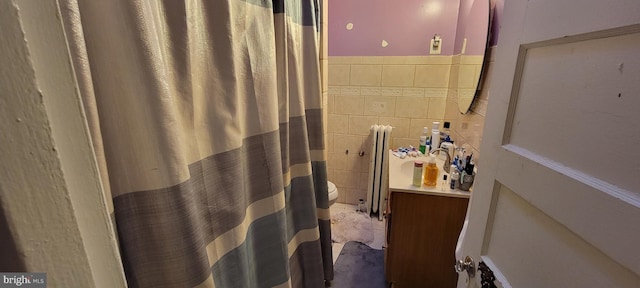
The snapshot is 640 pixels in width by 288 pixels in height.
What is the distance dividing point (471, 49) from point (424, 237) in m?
1.24

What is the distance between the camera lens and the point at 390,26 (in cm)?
214

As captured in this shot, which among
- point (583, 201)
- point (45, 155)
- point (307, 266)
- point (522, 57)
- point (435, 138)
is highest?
point (522, 57)

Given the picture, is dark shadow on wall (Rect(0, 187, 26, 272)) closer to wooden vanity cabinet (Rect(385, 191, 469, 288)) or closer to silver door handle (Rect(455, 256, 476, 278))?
silver door handle (Rect(455, 256, 476, 278))

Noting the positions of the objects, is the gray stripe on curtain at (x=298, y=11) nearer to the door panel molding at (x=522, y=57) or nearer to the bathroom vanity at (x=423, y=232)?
the door panel molding at (x=522, y=57)

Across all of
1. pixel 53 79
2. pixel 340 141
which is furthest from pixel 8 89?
pixel 340 141

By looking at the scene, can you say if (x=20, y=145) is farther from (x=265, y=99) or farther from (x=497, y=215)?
(x=497, y=215)

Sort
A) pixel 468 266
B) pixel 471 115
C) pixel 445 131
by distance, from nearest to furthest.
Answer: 1. pixel 468 266
2. pixel 471 115
3. pixel 445 131

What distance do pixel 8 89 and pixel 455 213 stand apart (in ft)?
5.19

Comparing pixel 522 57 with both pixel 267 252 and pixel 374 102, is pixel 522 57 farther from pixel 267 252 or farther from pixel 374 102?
pixel 374 102

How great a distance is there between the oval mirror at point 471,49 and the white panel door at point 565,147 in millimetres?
933

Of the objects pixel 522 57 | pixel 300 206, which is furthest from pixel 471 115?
pixel 300 206

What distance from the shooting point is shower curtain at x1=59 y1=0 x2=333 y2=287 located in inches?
17.8

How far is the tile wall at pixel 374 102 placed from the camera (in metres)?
2.16

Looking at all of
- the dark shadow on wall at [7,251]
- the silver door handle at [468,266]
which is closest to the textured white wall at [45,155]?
the dark shadow on wall at [7,251]
